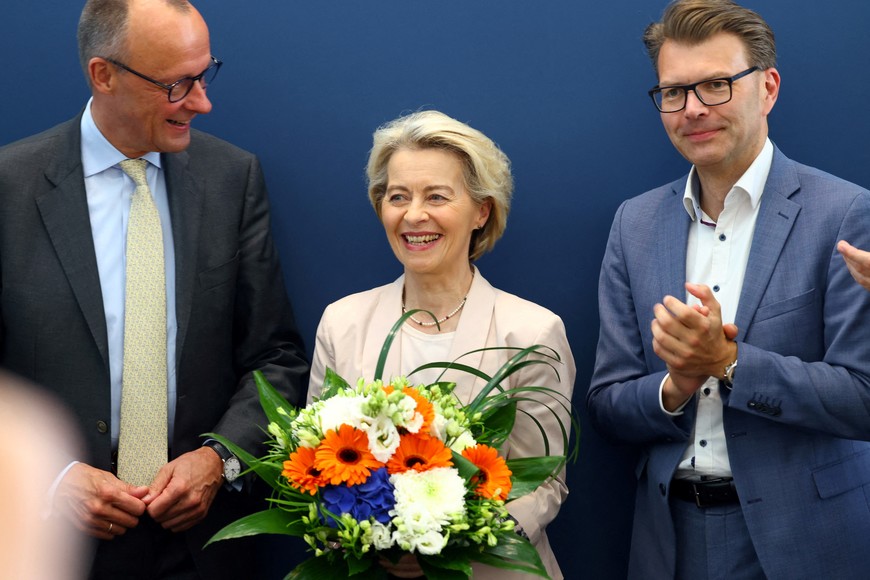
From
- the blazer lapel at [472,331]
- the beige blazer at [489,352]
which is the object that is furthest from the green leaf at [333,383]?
the blazer lapel at [472,331]

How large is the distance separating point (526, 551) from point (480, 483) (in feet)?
0.61

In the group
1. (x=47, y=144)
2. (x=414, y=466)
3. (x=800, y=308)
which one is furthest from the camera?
(x=47, y=144)

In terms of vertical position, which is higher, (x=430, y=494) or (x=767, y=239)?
(x=767, y=239)

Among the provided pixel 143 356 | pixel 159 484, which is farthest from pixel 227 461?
pixel 143 356

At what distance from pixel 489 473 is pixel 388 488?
243 millimetres

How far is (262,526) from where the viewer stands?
2.57 metres

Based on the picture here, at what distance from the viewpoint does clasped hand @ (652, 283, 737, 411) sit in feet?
9.29

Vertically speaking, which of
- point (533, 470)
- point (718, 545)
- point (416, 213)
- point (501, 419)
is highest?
point (416, 213)

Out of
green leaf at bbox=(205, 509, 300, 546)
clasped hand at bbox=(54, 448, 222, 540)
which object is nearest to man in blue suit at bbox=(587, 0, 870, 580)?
green leaf at bbox=(205, 509, 300, 546)

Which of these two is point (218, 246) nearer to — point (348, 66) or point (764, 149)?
point (348, 66)

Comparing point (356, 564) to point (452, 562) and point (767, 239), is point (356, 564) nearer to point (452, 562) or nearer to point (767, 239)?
point (452, 562)

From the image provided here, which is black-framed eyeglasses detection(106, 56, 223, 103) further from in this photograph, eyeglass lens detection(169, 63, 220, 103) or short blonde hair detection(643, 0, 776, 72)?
short blonde hair detection(643, 0, 776, 72)

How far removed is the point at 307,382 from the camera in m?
3.68

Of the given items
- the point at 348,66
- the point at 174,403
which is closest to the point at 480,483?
the point at 174,403
